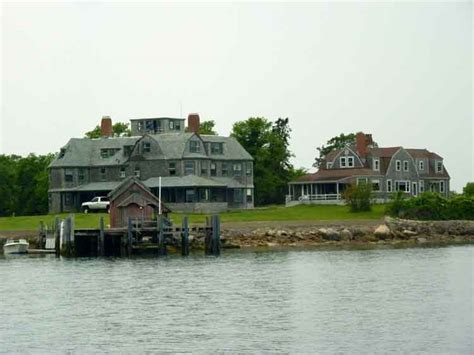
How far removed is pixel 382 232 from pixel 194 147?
25.5 m

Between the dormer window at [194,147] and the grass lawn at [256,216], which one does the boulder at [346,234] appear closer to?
the grass lawn at [256,216]

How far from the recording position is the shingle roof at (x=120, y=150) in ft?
367

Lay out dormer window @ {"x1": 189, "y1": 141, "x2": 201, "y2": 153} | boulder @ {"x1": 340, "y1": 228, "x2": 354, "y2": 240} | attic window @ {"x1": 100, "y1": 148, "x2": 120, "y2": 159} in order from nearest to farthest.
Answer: boulder @ {"x1": 340, "y1": 228, "x2": 354, "y2": 240}, dormer window @ {"x1": 189, "y1": 141, "x2": 201, "y2": 153}, attic window @ {"x1": 100, "y1": 148, "x2": 120, "y2": 159}

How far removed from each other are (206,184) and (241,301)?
55.8 meters

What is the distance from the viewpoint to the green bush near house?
100625 millimetres

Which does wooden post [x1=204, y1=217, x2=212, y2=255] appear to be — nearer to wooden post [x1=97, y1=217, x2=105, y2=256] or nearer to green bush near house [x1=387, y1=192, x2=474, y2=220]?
wooden post [x1=97, y1=217, x2=105, y2=256]

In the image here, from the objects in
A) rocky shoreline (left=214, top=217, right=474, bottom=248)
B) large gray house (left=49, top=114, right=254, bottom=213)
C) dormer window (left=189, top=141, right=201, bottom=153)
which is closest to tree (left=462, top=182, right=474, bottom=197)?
rocky shoreline (left=214, top=217, right=474, bottom=248)

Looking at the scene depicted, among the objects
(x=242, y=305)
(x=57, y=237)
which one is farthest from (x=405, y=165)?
(x=242, y=305)

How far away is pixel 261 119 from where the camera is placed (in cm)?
13388

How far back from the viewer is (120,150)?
115188 mm

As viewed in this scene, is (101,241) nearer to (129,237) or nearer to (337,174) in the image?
(129,237)

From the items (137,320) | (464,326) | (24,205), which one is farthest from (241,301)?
(24,205)

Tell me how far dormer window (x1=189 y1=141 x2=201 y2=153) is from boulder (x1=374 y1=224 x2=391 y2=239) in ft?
80.5

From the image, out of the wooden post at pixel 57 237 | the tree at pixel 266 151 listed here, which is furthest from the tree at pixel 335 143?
the wooden post at pixel 57 237
